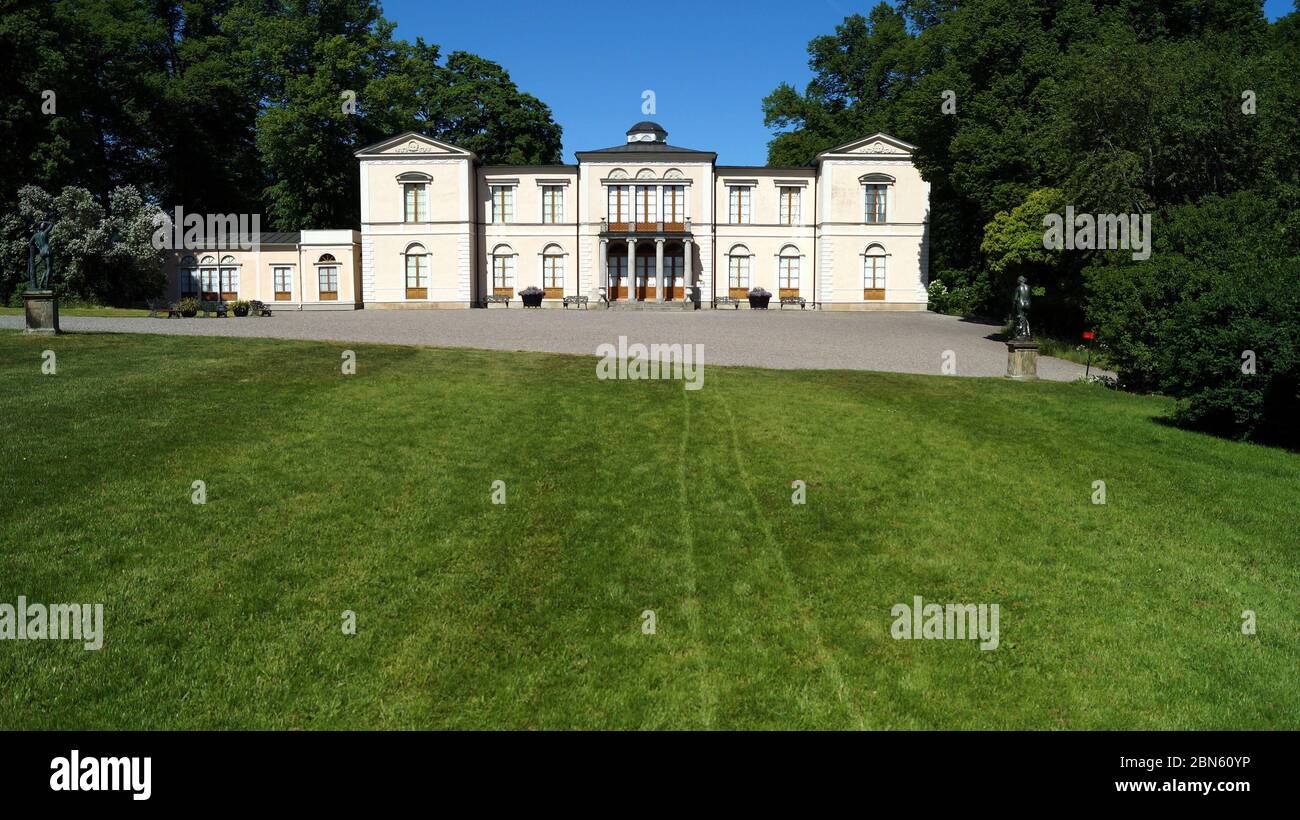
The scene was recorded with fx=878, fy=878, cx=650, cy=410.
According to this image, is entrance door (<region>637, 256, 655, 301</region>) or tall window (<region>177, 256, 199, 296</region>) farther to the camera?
entrance door (<region>637, 256, 655, 301</region>)

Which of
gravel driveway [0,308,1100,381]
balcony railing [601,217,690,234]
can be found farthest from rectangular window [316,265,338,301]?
balcony railing [601,217,690,234]

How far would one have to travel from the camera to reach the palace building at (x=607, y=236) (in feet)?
154

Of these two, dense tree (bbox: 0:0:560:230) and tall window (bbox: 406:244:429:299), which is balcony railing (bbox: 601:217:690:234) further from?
dense tree (bbox: 0:0:560:230)

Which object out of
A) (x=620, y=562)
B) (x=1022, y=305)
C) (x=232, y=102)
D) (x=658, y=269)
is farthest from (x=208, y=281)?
(x=620, y=562)

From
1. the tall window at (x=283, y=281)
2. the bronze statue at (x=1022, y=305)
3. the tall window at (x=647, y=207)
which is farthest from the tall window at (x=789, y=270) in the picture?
the bronze statue at (x=1022, y=305)

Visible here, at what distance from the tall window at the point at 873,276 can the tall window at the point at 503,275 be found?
19.7m

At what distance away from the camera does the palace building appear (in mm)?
47031

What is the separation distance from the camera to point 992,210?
31.4 metres

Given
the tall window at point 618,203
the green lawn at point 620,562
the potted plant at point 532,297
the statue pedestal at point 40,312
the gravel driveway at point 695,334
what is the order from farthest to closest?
1. the tall window at point 618,203
2. the potted plant at point 532,297
3. the gravel driveway at point 695,334
4. the statue pedestal at point 40,312
5. the green lawn at point 620,562

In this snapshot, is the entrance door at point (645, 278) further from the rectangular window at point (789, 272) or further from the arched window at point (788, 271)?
the rectangular window at point (789, 272)

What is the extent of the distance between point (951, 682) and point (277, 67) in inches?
2214

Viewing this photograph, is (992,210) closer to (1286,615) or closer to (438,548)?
(1286,615)

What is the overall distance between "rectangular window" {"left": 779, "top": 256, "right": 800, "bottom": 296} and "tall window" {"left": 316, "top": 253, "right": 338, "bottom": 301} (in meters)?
24.5

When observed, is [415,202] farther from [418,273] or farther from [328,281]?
[328,281]
